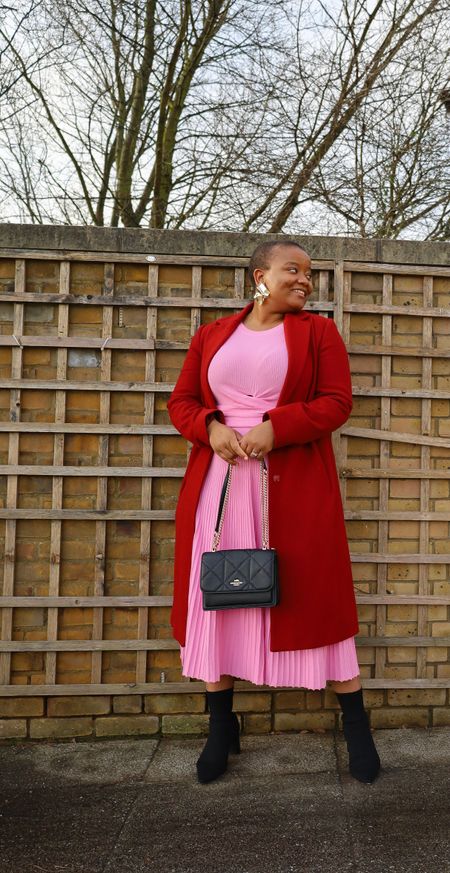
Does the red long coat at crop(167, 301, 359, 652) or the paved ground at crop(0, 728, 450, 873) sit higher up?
the red long coat at crop(167, 301, 359, 652)

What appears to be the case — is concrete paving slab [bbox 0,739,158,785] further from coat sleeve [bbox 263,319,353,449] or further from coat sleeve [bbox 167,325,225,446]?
coat sleeve [bbox 263,319,353,449]

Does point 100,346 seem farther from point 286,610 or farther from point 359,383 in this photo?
point 286,610

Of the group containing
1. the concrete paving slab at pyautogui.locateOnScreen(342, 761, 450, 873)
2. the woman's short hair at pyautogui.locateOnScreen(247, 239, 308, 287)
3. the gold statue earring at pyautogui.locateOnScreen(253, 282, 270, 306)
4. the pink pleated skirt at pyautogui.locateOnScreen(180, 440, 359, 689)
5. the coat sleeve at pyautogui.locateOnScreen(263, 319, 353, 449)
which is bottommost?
the concrete paving slab at pyautogui.locateOnScreen(342, 761, 450, 873)

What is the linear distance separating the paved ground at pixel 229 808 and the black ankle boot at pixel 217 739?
0.14ft

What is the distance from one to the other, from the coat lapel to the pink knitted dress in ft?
0.09

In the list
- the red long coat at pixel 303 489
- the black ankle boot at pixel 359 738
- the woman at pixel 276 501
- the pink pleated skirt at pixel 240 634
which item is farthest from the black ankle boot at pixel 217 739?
the black ankle boot at pixel 359 738

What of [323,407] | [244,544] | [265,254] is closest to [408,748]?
[244,544]

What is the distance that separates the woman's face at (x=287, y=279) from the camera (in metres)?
2.34

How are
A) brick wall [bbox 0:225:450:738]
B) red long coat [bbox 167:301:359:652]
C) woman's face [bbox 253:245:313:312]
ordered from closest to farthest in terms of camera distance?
red long coat [bbox 167:301:359:652]
woman's face [bbox 253:245:313:312]
brick wall [bbox 0:225:450:738]

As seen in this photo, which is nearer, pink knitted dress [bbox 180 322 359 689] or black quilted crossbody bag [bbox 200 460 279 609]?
black quilted crossbody bag [bbox 200 460 279 609]

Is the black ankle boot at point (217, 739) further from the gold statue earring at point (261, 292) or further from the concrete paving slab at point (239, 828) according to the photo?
the gold statue earring at point (261, 292)

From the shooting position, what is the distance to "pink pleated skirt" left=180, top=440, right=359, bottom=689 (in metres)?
2.26

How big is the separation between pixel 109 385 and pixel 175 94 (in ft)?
14.1

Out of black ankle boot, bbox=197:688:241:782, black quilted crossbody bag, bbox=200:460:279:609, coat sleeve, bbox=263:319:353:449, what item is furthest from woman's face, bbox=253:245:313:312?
black ankle boot, bbox=197:688:241:782
